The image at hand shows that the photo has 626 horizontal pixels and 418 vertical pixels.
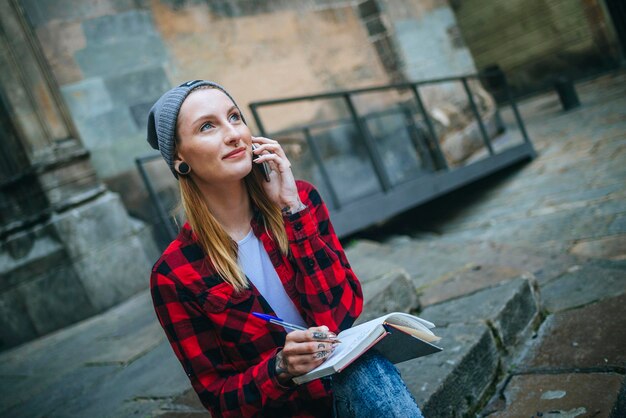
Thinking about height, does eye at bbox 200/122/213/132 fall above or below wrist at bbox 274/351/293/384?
above

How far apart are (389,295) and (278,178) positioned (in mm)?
1126

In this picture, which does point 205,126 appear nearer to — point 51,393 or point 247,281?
point 247,281

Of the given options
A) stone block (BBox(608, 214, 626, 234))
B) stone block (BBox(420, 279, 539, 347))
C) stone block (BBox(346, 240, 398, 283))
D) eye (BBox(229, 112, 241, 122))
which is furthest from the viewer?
stone block (BBox(608, 214, 626, 234))

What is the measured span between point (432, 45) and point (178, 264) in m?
8.40

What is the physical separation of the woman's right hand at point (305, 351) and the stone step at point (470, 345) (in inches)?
26.0

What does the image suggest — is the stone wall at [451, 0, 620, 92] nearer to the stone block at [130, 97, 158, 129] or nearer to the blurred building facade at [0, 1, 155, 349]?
the stone block at [130, 97, 158, 129]

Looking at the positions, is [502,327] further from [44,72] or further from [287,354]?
[44,72]

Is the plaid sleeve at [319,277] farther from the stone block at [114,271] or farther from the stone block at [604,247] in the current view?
the stone block at [114,271]

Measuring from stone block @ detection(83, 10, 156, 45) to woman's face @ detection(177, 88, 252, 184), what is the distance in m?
4.35

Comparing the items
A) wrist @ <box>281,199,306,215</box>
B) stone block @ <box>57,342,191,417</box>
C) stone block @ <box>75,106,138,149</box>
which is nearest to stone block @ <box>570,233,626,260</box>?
wrist @ <box>281,199,306,215</box>

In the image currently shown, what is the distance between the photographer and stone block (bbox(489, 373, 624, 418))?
1435 millimetres

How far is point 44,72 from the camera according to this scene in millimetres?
4391

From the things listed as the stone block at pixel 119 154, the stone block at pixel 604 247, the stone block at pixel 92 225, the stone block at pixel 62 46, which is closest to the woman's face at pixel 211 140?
the stone block at pixel 604 247

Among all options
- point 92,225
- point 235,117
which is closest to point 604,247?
point 235,117
